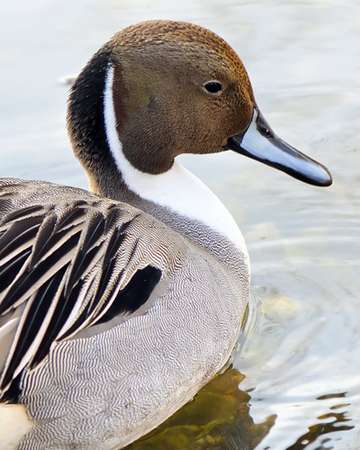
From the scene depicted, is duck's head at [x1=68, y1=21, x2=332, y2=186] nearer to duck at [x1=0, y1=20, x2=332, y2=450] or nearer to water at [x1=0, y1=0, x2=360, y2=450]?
duck at [x1=0, y1=20, x2=332, y2=450]

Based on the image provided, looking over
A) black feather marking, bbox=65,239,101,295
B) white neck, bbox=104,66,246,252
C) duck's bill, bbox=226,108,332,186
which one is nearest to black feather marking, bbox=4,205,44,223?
black feather marking, bbox=65,239,101,295

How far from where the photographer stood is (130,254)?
14.7ft

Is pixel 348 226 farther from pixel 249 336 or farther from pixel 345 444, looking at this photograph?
pixel 345 444

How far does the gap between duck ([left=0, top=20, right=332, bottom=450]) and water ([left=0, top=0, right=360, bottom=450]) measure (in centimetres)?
22

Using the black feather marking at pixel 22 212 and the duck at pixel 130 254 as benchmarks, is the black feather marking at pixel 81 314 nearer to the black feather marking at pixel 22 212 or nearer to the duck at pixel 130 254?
the duck at pixel 130 254

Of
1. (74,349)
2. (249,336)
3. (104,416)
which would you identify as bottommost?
(249,336)

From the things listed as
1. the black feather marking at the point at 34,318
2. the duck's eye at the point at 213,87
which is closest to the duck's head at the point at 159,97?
the duck's eye at the point at 213,87

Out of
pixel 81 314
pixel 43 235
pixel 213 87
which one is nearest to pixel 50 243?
pixel 43 235

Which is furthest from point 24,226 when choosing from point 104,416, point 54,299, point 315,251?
point 315,251

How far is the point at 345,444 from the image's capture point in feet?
15.1

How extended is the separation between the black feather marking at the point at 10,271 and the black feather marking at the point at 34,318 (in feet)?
0.28

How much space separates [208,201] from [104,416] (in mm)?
1140

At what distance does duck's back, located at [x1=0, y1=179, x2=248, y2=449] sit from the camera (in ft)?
13.7

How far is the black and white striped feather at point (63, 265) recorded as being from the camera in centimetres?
418
